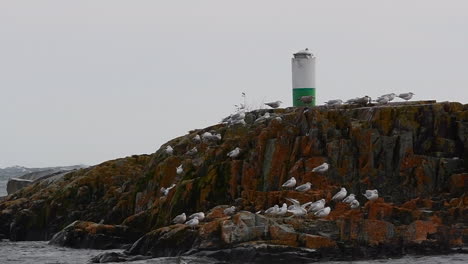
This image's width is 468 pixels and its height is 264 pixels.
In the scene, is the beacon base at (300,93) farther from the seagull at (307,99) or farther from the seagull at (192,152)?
the seagull at (192,152)

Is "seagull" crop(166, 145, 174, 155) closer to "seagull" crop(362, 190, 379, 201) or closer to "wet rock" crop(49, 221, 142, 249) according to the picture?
"wet rock" crop(49, 221, 142, 249)

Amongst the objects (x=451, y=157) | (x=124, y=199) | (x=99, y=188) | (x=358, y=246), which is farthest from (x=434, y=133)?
(x=99, y=188)

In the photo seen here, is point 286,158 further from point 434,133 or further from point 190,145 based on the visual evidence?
point 190,145

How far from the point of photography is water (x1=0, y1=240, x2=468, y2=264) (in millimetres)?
29422

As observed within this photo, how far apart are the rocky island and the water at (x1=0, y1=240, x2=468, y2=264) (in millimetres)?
663

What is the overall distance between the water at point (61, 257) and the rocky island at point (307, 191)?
26.1 inches

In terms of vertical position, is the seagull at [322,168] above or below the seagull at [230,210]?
above

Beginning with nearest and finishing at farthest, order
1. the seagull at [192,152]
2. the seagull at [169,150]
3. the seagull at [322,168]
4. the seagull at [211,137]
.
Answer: the seagull at [322,168]
the seagull at [211,137]
the seagull at [192,152]
the seagull at [169,150]

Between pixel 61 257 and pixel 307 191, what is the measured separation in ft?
29.8

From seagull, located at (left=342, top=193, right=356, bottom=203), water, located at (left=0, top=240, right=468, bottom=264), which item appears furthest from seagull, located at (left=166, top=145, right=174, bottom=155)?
seagull, located at (left=342, top=193, right=356, bottom=203)

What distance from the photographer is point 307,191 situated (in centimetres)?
3381

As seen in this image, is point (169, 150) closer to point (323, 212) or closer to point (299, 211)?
point (299, 211)

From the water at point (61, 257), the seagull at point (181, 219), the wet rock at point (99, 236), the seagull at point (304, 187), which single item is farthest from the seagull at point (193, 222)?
the wet rock at point (99, 236)

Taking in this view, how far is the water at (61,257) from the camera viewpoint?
96.5 ft
